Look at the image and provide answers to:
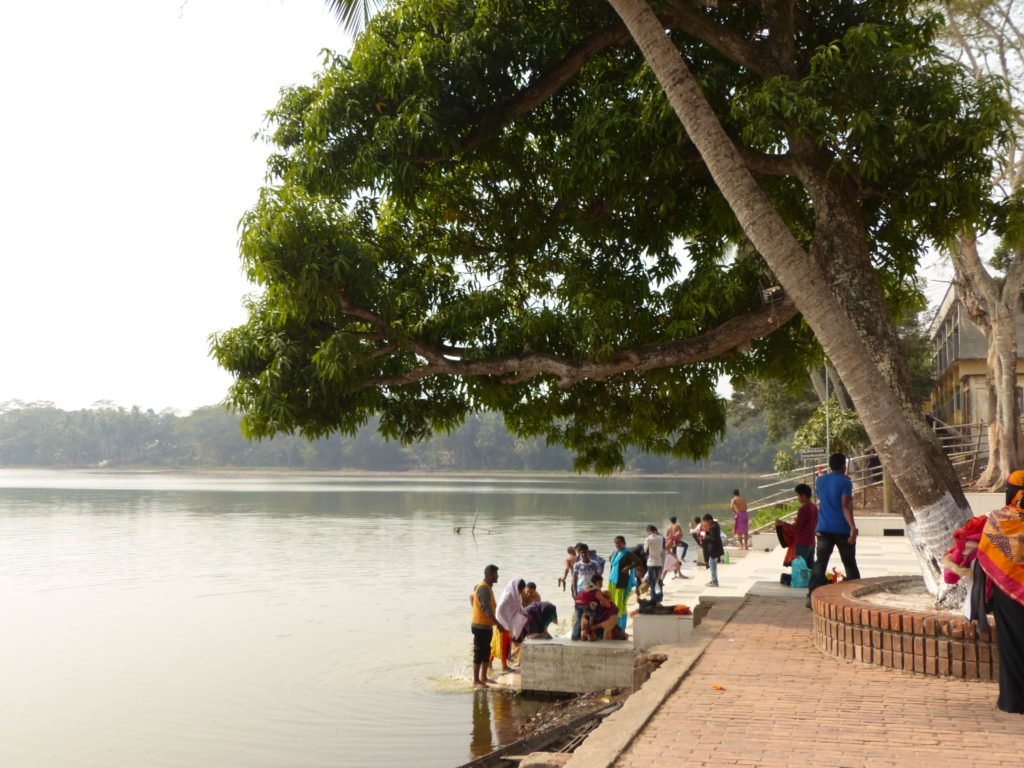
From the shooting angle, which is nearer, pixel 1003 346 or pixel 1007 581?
pixel 1007 581

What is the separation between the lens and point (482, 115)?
11.9m

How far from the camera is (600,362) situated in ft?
37.2

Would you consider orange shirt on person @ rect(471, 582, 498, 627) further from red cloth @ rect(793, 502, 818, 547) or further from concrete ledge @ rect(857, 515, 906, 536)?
concrete ledge @ rect(857, 515, 906, 536)

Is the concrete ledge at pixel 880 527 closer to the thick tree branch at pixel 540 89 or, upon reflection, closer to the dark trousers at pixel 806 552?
the dark trousers at pixel 806 552

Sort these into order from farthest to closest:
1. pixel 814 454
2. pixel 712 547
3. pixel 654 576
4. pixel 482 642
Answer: pixel 814 454 < pixel 712 547 < pixel 654 576 < pixel 482 642

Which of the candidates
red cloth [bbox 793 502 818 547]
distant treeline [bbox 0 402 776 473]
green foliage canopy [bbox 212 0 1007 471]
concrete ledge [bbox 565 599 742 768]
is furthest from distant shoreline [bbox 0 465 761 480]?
concrete ledge [bbox 565 599 742 768]

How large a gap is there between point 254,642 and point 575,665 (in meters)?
9.15

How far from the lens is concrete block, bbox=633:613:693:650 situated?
10797 mm

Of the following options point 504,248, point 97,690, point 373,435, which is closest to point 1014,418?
point 504,248

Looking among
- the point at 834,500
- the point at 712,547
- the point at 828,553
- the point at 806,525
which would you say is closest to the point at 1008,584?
the point at 834,500

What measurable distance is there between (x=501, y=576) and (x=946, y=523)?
20472 millimetres

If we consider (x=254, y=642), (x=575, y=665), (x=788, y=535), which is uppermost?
(x=788, y=535)

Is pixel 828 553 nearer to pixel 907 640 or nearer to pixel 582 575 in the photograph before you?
pixel 907 640

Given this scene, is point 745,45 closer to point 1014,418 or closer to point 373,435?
point 1014,418
